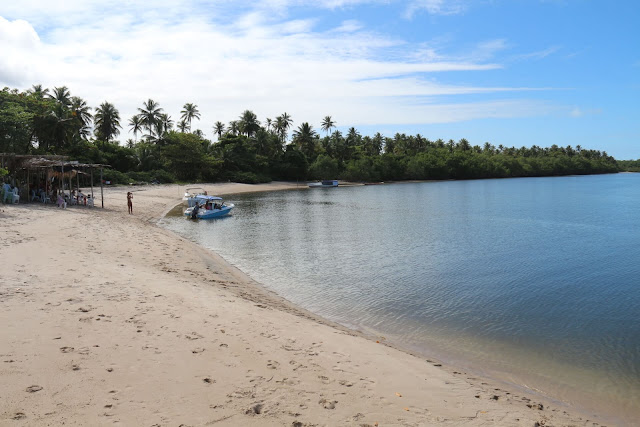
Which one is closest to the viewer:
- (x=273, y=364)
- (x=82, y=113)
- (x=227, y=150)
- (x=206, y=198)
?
(x=273, y=364)

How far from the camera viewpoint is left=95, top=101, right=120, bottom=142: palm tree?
238 ft

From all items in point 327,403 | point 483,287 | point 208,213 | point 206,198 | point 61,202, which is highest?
point 61,202

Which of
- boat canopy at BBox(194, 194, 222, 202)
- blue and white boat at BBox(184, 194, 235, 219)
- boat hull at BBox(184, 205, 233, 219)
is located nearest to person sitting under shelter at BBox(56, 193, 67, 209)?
blue and white boat at BBox(184, 194, 235, 219)

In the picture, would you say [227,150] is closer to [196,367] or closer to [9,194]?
[9,194]

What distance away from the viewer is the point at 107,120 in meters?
72.9

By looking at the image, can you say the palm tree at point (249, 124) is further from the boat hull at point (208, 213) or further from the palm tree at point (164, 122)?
the boat hull at point (208, 213)

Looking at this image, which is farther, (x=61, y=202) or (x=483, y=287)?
(x=61, y=202)

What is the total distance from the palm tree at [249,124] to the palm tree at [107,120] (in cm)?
3282

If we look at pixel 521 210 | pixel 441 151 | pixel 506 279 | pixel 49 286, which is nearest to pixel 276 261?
pixel 506 279

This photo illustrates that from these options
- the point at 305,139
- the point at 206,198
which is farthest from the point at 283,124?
the point at 206,198

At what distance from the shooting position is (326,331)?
32.7 feet

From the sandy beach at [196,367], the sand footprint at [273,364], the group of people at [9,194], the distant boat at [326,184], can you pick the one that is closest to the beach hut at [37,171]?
the group of people at [9,194]

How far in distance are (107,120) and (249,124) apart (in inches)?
1404

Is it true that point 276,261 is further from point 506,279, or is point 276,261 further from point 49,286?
point 49,286
